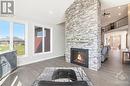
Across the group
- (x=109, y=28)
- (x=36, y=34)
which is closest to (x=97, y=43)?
(x=36, y=34)

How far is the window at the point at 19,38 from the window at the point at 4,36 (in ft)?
1.31

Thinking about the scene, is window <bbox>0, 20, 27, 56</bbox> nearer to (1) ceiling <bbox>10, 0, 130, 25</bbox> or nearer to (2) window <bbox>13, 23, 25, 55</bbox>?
(2) window <bbox>13, 23, 25, 55</bbox>

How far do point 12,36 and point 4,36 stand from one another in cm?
43

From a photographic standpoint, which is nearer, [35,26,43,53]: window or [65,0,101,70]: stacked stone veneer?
[65,0,101,70]: stacked stone veneer

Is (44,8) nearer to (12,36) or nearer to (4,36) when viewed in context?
(12,36)

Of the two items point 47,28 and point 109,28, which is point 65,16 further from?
point 109,28

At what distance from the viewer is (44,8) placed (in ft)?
21.1

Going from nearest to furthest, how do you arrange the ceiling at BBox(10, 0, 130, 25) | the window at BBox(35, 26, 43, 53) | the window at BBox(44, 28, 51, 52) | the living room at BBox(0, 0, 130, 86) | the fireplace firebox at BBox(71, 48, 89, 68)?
1. the living room at BBox(0, 0, 130, 86)
2. the ceiling at BBox(10, 0, 130, 25)
3. the fireplace firebox at BBox(71, 48, 89, 68)
4. the window at BBox(35, 26, 43, 53)
5. the window at BBox(44, 28, 51, 52)

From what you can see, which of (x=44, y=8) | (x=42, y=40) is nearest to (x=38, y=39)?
(x=42, y=40)

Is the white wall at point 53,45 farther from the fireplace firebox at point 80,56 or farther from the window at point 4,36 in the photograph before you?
the fireplace firebox at point 80,56

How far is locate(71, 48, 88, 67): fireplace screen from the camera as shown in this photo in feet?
20.4

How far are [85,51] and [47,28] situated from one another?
3.36 m

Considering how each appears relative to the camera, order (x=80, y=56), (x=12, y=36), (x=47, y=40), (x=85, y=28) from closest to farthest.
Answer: (x=12, y=36), (x=85, y=28), (x=80, y=56), (x=47, y=40)

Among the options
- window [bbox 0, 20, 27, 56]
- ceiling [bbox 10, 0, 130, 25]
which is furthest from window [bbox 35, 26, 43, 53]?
window [bbox 0, 20, 27, 56]
